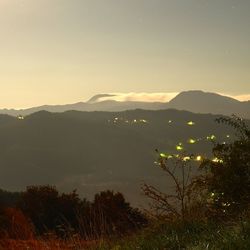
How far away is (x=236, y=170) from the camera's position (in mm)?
11492

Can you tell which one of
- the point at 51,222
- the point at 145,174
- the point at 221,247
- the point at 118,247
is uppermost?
the point at 221,247

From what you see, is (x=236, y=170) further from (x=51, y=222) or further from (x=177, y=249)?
(x=51, y=222)

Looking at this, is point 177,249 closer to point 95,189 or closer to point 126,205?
point 126,205

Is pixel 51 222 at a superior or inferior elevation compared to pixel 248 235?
inferior

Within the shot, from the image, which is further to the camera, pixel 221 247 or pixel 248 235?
pixel 248 235

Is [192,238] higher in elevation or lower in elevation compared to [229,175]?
lower

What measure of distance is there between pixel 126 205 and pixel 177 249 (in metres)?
17.7

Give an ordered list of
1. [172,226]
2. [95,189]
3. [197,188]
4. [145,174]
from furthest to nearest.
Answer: [145,174]
[95,189]
[197,188]
[172,226]

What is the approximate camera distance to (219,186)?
11.2m

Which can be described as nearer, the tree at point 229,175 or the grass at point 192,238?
the grass at point 192,238

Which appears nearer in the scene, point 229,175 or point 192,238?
point 192,238

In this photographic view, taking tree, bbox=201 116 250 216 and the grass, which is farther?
tree, bbox=201 116 250 216

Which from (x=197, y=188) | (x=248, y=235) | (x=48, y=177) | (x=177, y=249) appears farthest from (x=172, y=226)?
Result: (x=48, y=177)

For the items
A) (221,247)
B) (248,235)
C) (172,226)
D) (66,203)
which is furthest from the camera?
(66,203)
